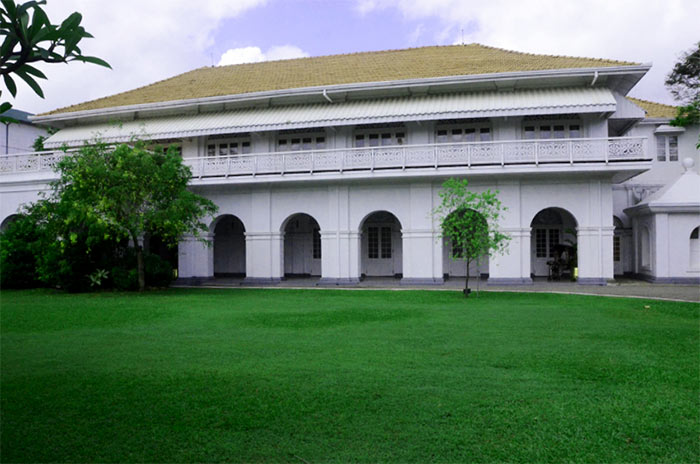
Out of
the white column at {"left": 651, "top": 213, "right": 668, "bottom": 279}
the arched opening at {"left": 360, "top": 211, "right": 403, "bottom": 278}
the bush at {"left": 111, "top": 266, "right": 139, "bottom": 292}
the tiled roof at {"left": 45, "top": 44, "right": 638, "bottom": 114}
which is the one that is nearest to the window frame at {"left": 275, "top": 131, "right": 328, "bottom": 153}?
the tiled roof at {"left": 45, "top": 44, "right": 638, "bottom": 114}

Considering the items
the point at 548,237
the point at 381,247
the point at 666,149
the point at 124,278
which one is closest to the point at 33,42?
the point at 124,278

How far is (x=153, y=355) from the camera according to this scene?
7855 mm

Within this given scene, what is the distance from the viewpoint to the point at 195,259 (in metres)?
22.9

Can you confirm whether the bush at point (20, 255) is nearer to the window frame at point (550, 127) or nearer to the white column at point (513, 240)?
the white column at point (513, 240)

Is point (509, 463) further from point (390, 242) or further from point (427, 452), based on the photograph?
point (390, 242)

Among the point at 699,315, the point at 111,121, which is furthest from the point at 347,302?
the point at 111,121

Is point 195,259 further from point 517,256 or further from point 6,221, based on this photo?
point 517,256

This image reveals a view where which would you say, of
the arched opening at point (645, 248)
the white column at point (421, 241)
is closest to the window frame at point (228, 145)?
the white column at point (421, 241)

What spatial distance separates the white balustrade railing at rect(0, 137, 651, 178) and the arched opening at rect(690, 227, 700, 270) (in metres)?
3.40

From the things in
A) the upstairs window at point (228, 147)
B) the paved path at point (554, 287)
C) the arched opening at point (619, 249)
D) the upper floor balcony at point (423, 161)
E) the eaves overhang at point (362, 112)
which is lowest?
the paved path at point (554, 287)

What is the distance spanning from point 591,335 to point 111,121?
71.0 ft

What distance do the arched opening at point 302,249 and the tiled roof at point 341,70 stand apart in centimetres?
624

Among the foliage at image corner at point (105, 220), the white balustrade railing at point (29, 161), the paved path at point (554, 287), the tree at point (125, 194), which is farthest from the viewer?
the white balustrade railing at point (29, 161)

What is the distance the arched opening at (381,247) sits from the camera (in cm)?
2389
